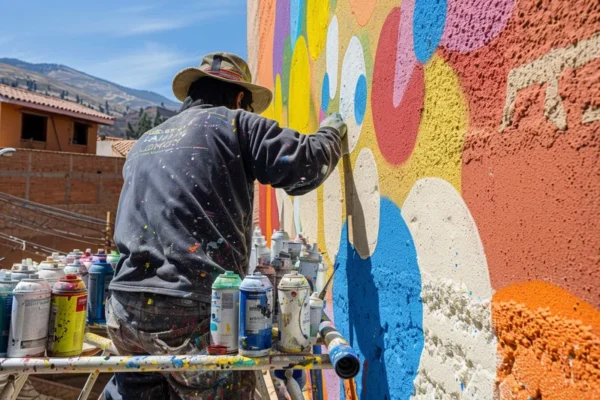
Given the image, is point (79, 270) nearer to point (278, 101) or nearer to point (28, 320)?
point (28, 320)

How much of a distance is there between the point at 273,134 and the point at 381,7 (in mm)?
767

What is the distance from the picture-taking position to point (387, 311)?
2023 millimetres

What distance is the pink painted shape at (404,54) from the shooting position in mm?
1762

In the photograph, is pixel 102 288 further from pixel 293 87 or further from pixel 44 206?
pixel 44 206

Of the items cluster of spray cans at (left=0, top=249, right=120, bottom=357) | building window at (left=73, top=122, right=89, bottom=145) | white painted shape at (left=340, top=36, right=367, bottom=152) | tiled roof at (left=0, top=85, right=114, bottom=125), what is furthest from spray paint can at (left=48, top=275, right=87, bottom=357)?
building window at (left=73, top=122, right=89, bottom=145)

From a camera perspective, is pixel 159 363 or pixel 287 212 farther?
pixel 287 212

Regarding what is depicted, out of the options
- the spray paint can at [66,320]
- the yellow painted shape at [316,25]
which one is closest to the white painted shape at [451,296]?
the spray paint can at [66,320]

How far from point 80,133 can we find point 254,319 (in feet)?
82.7

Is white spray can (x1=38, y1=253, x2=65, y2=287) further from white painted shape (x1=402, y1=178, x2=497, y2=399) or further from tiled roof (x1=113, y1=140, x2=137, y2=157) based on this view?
tiled roof (x1=113, y1=140, x2=137, y2=157)

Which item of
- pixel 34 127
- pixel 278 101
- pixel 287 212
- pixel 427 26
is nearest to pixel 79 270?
pixel 427 26

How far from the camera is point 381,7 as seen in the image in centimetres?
208

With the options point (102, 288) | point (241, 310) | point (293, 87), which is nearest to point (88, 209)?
point (293, 87)

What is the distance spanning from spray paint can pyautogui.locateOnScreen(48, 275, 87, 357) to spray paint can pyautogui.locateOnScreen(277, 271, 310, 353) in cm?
85

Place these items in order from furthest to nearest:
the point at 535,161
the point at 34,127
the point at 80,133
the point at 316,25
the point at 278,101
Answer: the point at 80,133, the point at 34,127, the point at 278,101, the point at 316,25, the point at 535,161
